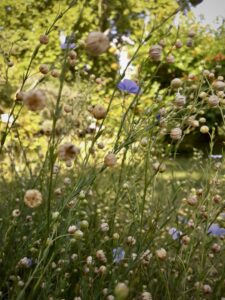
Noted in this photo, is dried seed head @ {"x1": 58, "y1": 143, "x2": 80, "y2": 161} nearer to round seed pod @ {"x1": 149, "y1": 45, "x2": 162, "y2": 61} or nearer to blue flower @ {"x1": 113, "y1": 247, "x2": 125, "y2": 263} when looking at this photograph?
round seed pod @ {"x1": 149, "y1": 45, "x2": 162, "y2": 61}

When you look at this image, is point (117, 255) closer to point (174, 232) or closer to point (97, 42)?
point (174, 232)

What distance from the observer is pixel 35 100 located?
56 centimetres

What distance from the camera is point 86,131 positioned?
2.03 meters

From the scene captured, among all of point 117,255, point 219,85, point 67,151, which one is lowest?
point 117,255

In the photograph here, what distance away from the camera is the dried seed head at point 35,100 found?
552mm

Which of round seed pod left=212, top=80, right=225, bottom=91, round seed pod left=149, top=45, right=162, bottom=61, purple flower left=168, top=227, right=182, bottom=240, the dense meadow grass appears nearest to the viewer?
the dense meadow grass

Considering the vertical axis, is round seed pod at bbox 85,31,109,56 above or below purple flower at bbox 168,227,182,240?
above

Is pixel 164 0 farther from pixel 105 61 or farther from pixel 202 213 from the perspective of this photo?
pixel 202 213

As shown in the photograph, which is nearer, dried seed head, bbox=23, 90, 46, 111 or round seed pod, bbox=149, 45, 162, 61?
dried seed head, bbox=23, 90, 46, 111

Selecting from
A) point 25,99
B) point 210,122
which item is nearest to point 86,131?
point 25,99

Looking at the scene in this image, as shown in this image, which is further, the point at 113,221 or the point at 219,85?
the point at 113,221

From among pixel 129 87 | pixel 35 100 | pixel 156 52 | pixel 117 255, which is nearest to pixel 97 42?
pixel 35 100

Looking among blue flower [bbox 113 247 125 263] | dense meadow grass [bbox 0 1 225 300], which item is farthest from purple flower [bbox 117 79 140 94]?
blue flower [bbox 113 247 125 263]

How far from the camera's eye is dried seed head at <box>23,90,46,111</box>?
1.81ft
